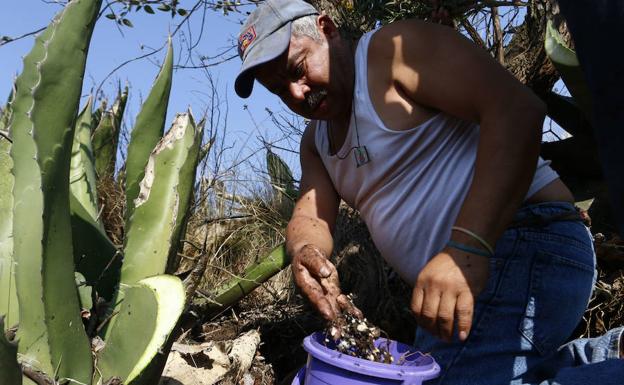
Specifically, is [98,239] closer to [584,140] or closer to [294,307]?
[294,307]

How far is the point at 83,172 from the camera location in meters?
2.50

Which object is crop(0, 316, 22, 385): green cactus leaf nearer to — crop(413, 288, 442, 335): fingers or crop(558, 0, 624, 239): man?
crop(413, 288, 442, 335): fingers

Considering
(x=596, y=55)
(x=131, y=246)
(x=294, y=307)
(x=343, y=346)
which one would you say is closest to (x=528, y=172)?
(x=343, y=346)

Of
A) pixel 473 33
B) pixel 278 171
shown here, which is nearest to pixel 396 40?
pixel 473 33

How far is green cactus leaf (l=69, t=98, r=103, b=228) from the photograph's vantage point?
246cm

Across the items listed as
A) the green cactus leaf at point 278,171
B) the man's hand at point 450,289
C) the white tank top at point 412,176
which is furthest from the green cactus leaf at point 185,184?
the green cactus leaf at point 278,171

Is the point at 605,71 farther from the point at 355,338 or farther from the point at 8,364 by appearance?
the point at 8,364

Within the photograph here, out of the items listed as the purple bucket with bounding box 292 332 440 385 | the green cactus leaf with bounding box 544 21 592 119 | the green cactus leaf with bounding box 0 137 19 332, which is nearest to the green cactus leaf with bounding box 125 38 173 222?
the green cactus leaf with bounding box 0 137 19 332

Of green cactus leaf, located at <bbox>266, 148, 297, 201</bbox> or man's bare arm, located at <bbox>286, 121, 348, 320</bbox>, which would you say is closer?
man's bare arm, located at <bbox>286, 121, 348, 320</bbox>

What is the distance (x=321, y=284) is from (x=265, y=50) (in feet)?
2.13

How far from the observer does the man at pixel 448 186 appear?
169 cm

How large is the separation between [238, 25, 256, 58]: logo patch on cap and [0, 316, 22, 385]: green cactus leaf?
3.42ft

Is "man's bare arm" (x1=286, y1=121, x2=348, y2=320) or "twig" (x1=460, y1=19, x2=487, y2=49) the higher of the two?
"twig" (x1=460, y1=19, x2=487, y2=49)

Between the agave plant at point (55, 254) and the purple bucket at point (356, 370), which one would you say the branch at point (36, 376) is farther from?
the purple bucket at point (356, 370)
